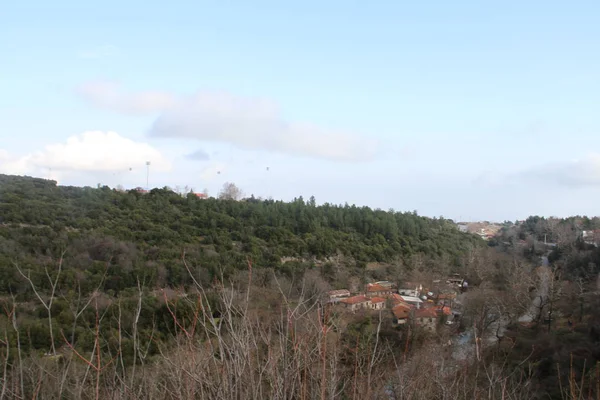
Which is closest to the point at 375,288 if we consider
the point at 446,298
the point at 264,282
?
the point at 446,298

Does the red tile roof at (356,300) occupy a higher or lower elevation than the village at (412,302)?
higher

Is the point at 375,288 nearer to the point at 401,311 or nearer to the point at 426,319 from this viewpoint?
the point at 401,311

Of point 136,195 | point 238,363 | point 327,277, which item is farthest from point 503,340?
point 136,195

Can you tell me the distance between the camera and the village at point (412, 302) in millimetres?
15438

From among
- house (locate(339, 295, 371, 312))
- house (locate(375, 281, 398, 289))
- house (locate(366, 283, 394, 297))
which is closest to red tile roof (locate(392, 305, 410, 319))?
house (locate(339, 295, 371, 312))

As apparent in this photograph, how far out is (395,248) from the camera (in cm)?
2920

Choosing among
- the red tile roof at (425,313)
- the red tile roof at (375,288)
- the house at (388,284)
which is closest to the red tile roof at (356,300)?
the red tile roof at (425,313)

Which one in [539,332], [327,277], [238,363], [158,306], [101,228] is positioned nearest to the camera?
[238,363]

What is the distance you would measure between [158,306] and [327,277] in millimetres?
10686

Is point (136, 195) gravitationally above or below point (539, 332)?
above

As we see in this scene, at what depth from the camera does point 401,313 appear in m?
16.0

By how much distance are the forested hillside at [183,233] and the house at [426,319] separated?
6238 mm

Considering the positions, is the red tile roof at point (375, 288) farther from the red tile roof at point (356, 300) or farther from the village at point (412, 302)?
the red tile roof at point (356, 300)

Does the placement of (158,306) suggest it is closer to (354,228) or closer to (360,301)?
(360,301)
